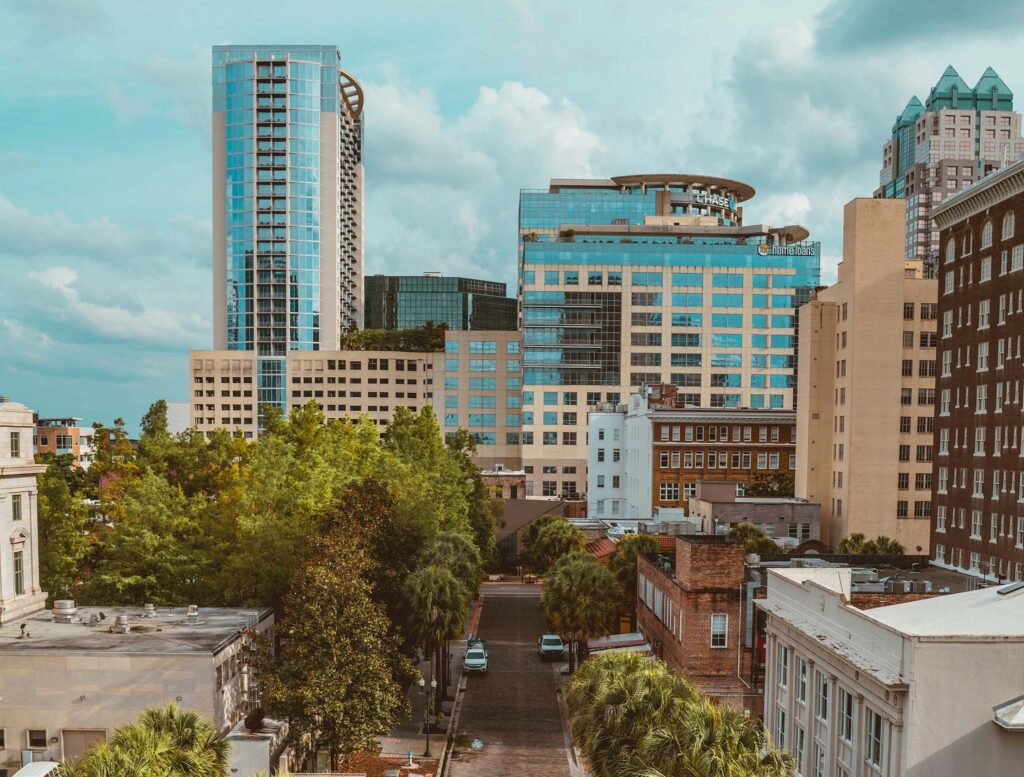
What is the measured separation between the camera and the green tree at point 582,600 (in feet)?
143

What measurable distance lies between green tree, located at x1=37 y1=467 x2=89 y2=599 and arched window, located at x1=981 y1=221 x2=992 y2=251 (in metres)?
63.6

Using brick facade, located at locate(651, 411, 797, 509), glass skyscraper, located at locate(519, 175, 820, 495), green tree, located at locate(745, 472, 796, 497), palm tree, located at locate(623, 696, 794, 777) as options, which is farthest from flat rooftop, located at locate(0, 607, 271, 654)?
glass skyscraper, located at locate(519, 175, 820, 495)

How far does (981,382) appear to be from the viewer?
188ft

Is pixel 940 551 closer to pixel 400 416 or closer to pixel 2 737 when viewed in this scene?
pixel 400 416

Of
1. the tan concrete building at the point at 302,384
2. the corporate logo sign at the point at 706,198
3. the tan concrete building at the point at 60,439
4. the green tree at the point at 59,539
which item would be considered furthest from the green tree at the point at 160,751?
the corporate logo sign at the point at 706,198

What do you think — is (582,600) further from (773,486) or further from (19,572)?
(773,486)

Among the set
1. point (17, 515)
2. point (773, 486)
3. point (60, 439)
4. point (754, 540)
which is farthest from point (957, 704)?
point (60, 439)

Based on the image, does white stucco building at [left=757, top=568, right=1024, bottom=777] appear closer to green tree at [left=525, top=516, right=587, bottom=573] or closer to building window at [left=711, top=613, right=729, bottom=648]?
building window at [left=711, top=613, right=729, bottom=648]

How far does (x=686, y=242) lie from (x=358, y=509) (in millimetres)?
96481

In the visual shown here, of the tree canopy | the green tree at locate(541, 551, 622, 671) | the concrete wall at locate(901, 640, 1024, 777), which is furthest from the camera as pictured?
the green tree at locate(541, 551, 622, 671)

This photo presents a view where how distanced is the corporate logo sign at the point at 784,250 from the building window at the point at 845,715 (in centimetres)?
10080

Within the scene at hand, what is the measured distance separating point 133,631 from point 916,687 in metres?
30.1

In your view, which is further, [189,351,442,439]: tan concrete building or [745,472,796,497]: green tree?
[189,351,442,439]: tan concrete building

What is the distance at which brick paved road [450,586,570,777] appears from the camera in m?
35.3
